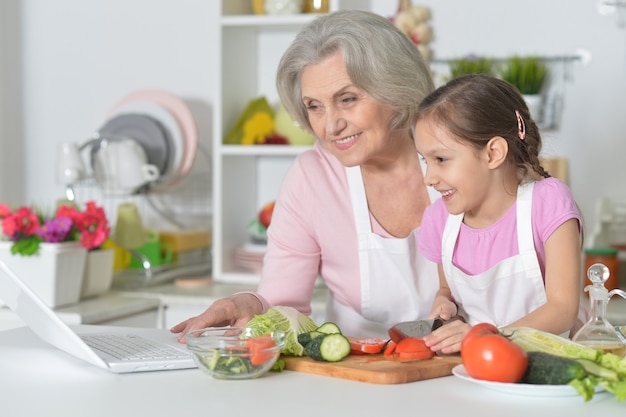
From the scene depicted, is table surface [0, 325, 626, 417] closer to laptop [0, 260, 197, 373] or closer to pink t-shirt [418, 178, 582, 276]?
laptop [0, 260, 197, 373]

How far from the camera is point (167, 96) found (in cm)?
335

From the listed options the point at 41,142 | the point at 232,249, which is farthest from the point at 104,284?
the point at 41,142

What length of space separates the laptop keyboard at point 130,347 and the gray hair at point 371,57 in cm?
72

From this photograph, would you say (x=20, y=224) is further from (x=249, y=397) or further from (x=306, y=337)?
→ (x=249, y=397)

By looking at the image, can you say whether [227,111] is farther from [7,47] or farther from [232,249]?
[7,47]

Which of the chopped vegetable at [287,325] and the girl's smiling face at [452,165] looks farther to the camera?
the girl's smiling face at [452,165]

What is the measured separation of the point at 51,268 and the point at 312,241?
0.93 meters

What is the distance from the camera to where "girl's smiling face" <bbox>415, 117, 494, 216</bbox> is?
186 cm

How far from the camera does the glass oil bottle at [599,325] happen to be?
1435 millimetres

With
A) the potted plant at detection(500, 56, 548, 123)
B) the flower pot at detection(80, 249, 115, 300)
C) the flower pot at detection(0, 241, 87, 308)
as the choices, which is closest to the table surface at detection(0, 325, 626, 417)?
the flower pot at detection(0, 241, 87, 308)

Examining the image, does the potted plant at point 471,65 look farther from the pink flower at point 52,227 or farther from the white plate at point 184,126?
the pink flower at point 52,227

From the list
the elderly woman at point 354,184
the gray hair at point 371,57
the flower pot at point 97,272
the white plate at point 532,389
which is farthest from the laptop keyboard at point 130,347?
the flower pot at point 97,272

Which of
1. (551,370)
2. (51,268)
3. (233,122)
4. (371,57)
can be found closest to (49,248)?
(51,268)

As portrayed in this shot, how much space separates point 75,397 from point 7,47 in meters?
2.70
